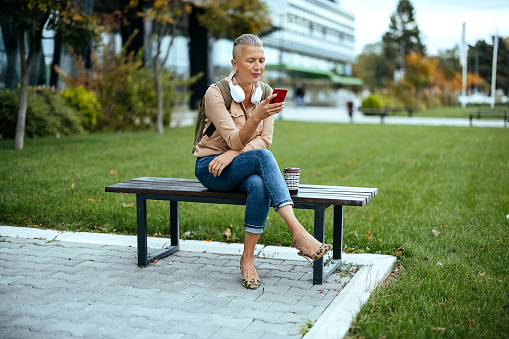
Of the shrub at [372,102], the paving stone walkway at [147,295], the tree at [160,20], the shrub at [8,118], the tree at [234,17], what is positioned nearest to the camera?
the paving stone walkway at [147,295]

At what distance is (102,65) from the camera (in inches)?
712

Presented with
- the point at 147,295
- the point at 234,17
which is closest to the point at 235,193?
the point at 147,295

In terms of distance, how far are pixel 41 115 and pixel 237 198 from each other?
11.4m

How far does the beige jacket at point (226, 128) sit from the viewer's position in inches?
163

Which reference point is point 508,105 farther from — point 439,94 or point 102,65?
point 439,94

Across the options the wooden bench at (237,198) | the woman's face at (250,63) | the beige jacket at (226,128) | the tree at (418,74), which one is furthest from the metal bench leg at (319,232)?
the tree at (418,74)

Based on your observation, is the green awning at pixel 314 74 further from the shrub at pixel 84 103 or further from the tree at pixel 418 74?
the shrub at pixel 84 103

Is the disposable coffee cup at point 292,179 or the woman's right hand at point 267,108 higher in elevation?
the woman's right hand at point 267,108

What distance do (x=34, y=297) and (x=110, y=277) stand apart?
620 mm

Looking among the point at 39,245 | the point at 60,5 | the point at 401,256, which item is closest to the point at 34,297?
the point at 39,245

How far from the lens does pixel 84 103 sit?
648 inches

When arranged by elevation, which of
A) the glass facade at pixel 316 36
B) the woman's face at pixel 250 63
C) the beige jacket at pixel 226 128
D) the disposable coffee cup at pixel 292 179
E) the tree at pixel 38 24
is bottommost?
the disposable coffee cup at pixel 292 179

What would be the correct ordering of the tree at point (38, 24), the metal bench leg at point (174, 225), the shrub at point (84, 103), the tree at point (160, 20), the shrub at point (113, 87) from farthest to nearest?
the shrub at point (113, 87) → the tree at point (160, 20) → the shrub at point (84, 103) → the tree at point (38, 24) → the metal bench leg at point (174, 225)

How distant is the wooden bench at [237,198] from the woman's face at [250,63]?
0.88m
